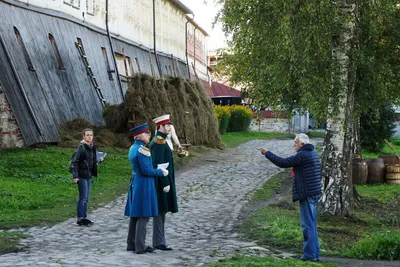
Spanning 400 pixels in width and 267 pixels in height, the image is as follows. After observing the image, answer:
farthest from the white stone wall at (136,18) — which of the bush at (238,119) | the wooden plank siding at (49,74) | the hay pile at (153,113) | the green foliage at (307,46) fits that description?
the green foliage at (307,46)

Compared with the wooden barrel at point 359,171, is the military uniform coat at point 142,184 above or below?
above

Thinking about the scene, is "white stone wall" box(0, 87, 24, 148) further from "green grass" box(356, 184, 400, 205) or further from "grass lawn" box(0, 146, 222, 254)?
"green grass" box(356, 184, 400, 205)

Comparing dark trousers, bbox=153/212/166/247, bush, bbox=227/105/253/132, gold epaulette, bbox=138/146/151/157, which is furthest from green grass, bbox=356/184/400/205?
bush, bbox=227/105/253/132

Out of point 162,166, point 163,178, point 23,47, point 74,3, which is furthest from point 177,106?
point 162,166

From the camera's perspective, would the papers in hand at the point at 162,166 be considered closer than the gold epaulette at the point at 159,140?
Yes

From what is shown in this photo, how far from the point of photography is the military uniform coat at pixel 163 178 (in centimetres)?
1172

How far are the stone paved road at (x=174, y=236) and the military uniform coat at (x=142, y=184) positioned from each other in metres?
0.63

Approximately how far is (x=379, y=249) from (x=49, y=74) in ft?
58.4

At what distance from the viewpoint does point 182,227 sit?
14.5m

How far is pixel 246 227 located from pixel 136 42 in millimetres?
30336

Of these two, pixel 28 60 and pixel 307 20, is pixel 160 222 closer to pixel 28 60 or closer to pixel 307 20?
pixel 307 20

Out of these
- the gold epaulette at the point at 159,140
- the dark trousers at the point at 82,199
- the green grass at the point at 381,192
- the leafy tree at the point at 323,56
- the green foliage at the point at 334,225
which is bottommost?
the green grass at the point at 381,192

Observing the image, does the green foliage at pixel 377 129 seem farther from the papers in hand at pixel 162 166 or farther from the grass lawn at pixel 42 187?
the papers in hand at pixel 162 166

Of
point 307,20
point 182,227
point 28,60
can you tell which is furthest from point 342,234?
point 28,60
